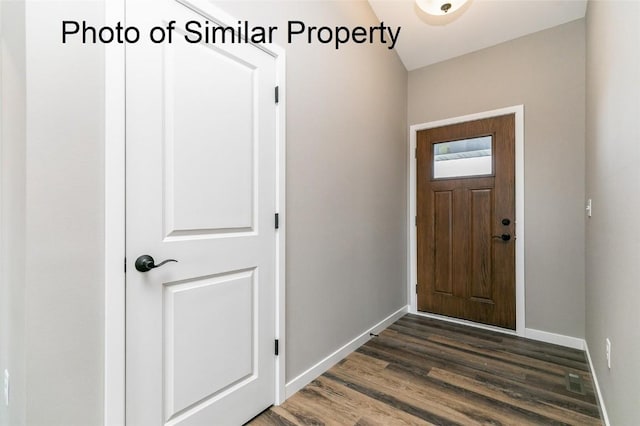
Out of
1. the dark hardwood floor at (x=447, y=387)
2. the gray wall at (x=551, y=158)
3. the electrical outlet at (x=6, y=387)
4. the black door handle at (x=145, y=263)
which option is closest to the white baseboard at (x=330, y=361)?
the dark hardwood floor at (x=447, y=387)

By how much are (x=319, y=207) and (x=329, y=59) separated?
110cm

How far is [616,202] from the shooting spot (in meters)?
1.42

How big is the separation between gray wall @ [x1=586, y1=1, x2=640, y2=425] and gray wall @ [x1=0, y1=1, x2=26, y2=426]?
2.11m

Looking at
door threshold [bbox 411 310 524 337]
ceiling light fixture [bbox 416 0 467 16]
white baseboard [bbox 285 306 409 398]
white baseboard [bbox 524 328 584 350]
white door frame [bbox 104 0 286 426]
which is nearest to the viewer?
white door frame [bbox 104 0 286 426]

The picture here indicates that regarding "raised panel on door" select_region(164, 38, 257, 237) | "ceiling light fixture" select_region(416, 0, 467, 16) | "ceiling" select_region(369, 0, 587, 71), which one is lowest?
"raised panel on door" select_region(164, 38, 257, 237)

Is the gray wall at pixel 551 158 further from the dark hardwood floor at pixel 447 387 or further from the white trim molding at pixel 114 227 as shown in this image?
the white trim molding at pixel 114 227

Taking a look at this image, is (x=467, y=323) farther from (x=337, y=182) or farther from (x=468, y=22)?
(x=468, y=22)

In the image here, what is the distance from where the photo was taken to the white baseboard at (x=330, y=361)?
1.92 meters

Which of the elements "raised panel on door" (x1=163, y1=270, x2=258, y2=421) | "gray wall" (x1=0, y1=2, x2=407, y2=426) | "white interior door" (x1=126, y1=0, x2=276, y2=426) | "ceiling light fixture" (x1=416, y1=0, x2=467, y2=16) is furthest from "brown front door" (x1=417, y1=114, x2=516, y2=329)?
"raised panel on door" (x1=163, y1=270, x2=258, y2=421)

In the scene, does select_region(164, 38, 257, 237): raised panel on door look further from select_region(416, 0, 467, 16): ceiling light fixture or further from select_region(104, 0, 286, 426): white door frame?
select_region(416, 0, 467, 16): ceiling light fixture

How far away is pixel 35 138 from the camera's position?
0.97 m

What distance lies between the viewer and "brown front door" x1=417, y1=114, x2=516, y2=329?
2900 millimetres

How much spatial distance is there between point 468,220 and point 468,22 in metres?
1.88

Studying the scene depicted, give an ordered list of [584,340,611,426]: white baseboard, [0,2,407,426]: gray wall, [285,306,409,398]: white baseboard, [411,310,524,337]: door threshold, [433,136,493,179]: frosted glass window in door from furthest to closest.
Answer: [433,136,493,179]: frosted glass window in door
[411,310,524,337]: door threshold
[285,306,409,398]: white baseboard
[584,340,611,426]: white baseboard
[0,2,407,426]: gray wall
